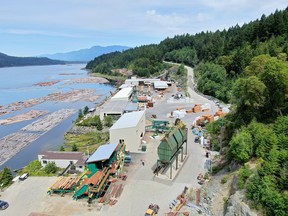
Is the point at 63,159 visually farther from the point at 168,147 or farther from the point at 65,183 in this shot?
the point at 168,147

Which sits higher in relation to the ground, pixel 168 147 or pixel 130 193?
pixel 168 147

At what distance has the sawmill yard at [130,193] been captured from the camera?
675 inches

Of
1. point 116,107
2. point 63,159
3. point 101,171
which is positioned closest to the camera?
point 101,171

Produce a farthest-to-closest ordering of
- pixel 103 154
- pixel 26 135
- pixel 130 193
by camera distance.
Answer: pixel 26 135
pixel 103 154
pixel 130 193

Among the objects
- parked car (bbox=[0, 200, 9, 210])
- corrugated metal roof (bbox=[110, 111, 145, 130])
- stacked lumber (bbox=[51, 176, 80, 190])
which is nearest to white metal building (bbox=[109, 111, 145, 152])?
corrugated metal roof (bbox=[110, 111, 145, 130])

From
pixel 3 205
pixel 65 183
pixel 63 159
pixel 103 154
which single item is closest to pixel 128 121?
pixel 103 154

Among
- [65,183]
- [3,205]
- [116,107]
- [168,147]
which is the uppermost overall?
[168,147]

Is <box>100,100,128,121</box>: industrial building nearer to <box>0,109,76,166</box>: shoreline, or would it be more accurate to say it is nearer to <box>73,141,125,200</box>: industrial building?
<box>0,109,76,166</box>: shoreline

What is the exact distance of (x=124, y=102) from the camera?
49.1m

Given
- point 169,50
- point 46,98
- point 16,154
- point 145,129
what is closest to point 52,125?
point 16,154

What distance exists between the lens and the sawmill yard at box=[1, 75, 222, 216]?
17.2 m

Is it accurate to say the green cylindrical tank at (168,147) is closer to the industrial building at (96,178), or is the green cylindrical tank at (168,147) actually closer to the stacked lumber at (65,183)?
the industrial building at (96,178)

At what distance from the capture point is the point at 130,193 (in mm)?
18891

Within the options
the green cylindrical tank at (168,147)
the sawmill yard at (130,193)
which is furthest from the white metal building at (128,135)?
the green cylindrical tank at (168,147)
